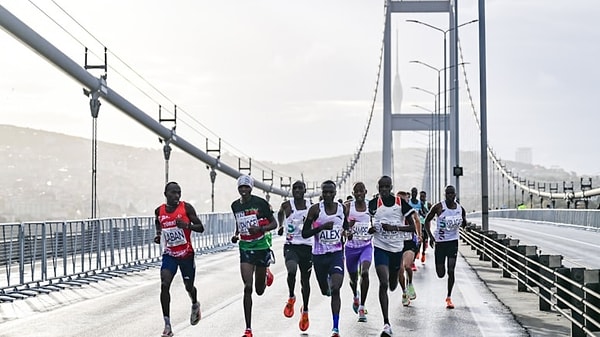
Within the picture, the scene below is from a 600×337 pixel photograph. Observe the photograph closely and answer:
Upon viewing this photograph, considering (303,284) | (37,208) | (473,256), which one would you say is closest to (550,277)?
(303,284)

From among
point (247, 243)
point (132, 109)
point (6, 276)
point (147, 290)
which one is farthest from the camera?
point (132, 109)

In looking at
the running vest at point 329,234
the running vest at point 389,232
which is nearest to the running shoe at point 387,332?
the running vest at point 329,234

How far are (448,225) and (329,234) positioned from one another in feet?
11.8

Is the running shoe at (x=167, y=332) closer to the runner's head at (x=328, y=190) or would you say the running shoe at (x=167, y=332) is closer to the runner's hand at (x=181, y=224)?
the runner's hand at (x=181, y=224)

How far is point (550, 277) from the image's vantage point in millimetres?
15156

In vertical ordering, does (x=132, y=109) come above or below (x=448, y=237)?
above

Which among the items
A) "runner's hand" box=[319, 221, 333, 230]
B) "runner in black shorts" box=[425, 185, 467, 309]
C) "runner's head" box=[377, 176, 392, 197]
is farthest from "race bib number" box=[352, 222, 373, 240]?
"runner in black shorts" box=[425, 185, 467, 309]

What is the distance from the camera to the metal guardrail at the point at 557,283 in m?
11.5

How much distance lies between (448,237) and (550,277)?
1.63 m

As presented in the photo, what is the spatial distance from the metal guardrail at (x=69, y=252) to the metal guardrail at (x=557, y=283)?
7911mm

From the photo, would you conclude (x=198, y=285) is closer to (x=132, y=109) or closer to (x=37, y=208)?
(x=132, y=109)

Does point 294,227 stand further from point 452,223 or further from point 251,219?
point 452,223

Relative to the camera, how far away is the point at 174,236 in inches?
507

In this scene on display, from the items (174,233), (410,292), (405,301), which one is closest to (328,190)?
(174,233)
